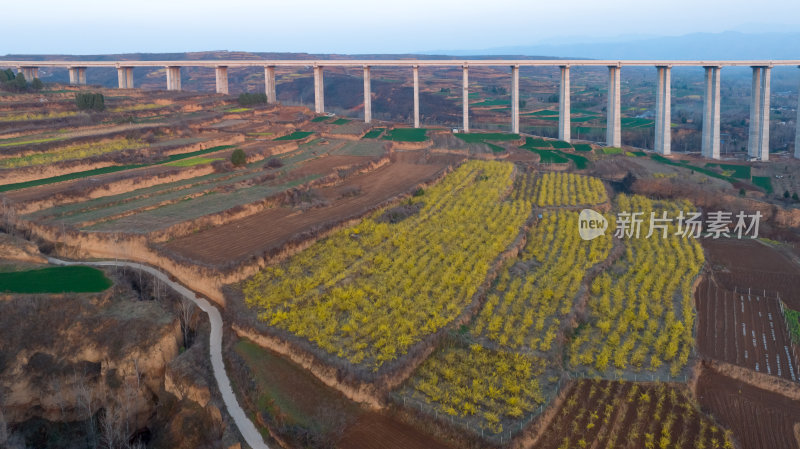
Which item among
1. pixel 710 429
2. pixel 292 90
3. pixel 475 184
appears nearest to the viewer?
pixel 710 429

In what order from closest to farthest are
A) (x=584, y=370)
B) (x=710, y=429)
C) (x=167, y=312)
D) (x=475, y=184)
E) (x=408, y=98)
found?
1. (x=710, y=429)
2. (x=584, y=370)
3. (x=167, y=312)
4. (x=475, y=184)
5. (x=408, y=98)

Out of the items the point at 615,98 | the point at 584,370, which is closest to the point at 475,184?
the point at 584,370

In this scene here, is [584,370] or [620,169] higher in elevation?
[620,169]

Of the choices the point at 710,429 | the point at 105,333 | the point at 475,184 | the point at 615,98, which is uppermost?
the point at 615,98

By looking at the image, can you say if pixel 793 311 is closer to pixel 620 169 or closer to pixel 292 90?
pixel 620 169

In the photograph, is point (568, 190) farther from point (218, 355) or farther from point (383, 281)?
point (218, 355)

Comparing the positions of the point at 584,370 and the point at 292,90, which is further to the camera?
the point at 292,90

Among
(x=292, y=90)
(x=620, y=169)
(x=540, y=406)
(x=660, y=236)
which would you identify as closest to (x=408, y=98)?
(x=292, y=90)

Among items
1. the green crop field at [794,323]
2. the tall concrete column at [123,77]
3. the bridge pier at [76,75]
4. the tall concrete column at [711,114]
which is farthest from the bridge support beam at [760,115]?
the bridge pier at [76,75]
